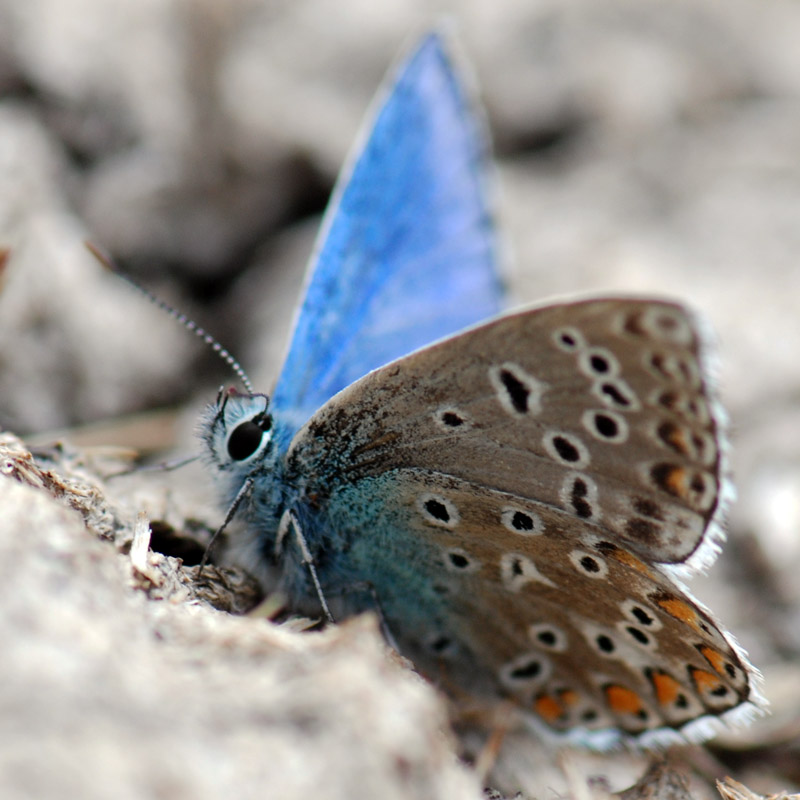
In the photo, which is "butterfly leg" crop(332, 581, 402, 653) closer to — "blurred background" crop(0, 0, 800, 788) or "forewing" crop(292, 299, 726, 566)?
"forewing" crop(292, 299, 726, 566)

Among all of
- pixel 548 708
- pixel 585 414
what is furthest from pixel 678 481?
pixel 548 708

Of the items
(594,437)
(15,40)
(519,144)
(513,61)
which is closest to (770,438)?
(594,437)

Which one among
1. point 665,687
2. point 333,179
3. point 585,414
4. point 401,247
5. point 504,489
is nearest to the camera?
point 585,414

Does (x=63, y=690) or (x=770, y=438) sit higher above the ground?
(x=770, y=438)

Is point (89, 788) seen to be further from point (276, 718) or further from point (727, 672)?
point (727, 672)

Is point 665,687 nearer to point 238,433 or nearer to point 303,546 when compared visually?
point 303,546

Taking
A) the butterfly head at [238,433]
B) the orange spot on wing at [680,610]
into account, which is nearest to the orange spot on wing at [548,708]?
the orange spot on wing at [680,610]

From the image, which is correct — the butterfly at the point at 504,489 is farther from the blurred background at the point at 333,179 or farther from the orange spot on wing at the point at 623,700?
the blurred background at the point at 333,179
